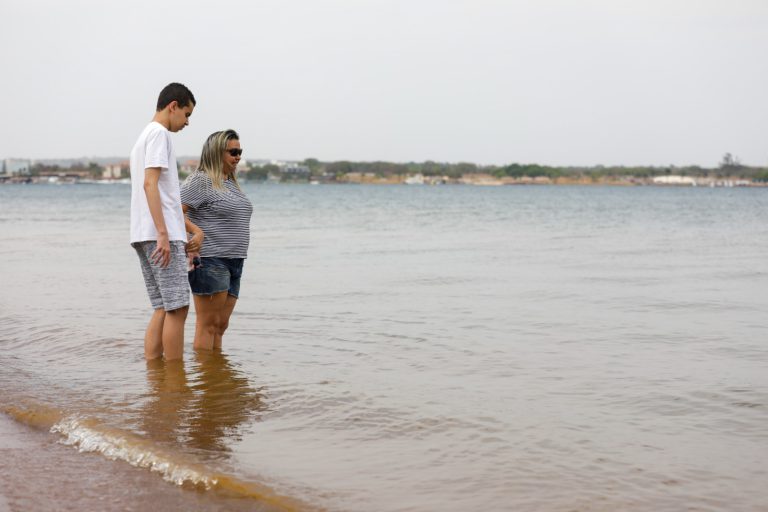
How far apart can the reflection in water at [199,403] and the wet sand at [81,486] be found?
440 mm

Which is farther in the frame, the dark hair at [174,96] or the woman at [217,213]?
the woman at [217,213]

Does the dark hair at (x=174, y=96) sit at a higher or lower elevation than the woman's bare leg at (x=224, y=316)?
higher

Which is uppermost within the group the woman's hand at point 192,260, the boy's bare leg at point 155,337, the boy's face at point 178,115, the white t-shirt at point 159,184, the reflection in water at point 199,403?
the boy's face at point 178,115

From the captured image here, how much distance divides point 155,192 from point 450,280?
25.4 feet

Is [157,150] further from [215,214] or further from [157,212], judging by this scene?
[215,214]

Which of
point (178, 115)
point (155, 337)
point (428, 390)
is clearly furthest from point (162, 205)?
point (428, 390)

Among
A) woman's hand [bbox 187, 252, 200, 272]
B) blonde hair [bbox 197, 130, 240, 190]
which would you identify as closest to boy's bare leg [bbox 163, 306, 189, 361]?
woman's hand [bbox 187, 252, 200, 272]

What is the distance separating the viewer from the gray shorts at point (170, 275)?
5969mm

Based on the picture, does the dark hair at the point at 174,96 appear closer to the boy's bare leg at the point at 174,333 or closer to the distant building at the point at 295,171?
the boy's bare leg at the point at 174,333

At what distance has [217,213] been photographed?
6609 millimetres

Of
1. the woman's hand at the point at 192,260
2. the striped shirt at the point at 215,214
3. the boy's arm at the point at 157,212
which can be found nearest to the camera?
the boy's arm at the point at 157,212

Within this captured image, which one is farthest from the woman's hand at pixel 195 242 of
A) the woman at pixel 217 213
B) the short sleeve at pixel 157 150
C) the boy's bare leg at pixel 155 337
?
the short sleeve at pixel 157 150

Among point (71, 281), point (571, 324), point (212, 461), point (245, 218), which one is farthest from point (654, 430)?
point (71, 281)

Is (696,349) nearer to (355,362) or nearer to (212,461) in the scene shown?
(355,362)
